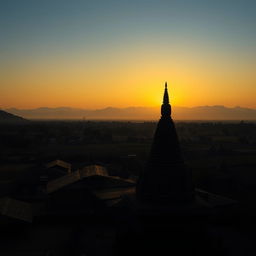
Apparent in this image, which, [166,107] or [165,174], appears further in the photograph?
[166,107]

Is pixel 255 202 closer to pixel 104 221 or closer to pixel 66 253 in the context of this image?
pixel 104 221

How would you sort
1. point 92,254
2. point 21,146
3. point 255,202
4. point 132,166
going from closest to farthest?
point 92,254, point 255,202, point 132,166, point 21,146

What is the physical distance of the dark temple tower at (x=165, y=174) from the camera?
14.8 m

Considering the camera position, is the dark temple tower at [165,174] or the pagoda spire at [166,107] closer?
the dark temple tower at [165,174]

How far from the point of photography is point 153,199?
14.8m

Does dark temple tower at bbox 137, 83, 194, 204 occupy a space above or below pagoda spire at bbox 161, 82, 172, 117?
below

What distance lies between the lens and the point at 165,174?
14852 millimetres

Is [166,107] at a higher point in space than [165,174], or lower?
higher

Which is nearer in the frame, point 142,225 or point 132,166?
point 142,225

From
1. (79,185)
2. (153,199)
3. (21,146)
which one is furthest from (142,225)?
(21,146)

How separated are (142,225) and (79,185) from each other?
12.4 metres

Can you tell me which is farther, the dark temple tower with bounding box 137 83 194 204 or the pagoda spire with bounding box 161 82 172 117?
the pagoda spire with bounding box 161 82 172 117

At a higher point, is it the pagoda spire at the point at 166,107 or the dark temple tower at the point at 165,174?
the pagoda spire at the point at 166,107

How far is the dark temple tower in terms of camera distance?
14.8m
